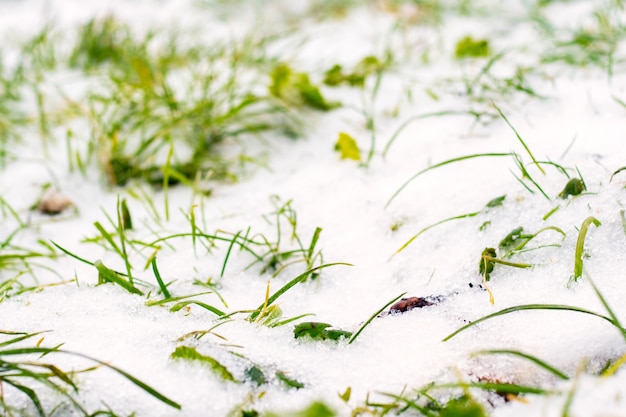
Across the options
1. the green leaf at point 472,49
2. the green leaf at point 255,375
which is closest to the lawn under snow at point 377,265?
the green leaf at point 255,375

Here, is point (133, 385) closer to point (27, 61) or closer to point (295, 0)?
point (27, 61)

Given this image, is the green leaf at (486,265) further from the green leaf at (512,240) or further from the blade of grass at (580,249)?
the blade of grass at (580,249)

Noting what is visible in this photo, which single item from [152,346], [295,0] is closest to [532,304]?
[152,346]

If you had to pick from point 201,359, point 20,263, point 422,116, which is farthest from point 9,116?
point 201,359

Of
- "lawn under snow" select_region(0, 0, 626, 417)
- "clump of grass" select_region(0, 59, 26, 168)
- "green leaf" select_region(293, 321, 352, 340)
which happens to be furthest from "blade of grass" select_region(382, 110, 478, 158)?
"clump of grass" select_region(0, 59, 26, 168)

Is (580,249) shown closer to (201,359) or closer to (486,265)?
(486,265)

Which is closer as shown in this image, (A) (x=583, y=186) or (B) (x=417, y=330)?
(B) (x=417, y=330)
